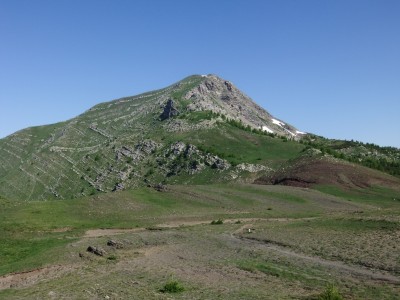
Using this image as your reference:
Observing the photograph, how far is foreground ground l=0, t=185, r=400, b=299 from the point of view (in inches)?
1069

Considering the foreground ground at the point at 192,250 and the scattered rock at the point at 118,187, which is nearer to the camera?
the foreground ground at the point at 192,250

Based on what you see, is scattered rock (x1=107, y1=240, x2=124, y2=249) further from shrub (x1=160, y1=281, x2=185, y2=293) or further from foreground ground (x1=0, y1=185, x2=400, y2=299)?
shrub (x1=160, y1=281, x2=185, y2=293)

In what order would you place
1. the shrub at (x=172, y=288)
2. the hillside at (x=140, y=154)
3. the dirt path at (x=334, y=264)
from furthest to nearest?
the hillside at (x=140, y=154)
the dirt path at (x=334, y=264)
the shrub at (x=172, y=288)

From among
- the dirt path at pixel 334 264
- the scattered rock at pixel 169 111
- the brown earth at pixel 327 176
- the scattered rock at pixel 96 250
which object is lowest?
the scattered rock at pixel 96 250

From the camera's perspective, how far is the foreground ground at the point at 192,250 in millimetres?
27141

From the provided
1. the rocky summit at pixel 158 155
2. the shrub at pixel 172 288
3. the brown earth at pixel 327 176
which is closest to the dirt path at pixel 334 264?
the shrub at pixel 172 288

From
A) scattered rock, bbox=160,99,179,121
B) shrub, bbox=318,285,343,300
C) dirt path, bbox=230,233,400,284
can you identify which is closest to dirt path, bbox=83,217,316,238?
dirt path, bbox=230,233,400,284

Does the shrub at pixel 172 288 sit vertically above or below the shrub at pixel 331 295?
below

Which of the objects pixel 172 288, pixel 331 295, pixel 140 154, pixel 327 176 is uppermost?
pixel 140 154

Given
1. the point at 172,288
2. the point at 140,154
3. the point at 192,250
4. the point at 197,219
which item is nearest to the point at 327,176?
the point at 197,219

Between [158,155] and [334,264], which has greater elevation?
[158,155]

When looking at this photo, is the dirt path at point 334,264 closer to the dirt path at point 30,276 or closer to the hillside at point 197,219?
the hillside at point 197,219

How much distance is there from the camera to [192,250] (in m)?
41.0

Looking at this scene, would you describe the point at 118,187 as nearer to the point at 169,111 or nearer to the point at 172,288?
the point at 169,111
